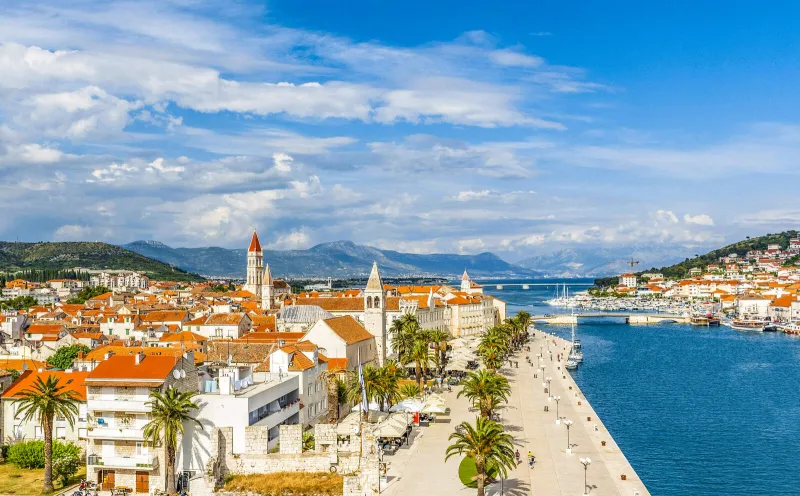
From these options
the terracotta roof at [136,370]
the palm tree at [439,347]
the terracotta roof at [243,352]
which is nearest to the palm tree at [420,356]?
the palm tree at [439,347]

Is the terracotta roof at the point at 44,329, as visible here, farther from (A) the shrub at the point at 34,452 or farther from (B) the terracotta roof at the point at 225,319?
(A) the shrub at the point at 34,452

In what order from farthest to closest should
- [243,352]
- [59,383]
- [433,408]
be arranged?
[243,352] < [433,408] < [59,383]

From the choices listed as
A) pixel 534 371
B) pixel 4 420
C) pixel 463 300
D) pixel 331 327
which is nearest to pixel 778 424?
pixel 534 371

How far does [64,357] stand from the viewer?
92.6 m

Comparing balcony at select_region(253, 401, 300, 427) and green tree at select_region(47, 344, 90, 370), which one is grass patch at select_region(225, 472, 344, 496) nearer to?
balcony at select_region(253, 401, 300, 427)

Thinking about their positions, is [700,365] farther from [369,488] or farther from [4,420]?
[4,420]

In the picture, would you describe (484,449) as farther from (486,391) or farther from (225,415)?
(486,391)

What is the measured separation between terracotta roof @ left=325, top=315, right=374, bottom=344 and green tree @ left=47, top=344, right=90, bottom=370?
32232 millimetres

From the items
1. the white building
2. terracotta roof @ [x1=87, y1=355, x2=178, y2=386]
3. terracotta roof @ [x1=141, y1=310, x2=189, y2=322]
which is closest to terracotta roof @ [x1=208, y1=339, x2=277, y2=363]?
the white building

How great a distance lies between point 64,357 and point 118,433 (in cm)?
5175

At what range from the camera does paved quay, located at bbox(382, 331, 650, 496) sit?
4731 centimetres

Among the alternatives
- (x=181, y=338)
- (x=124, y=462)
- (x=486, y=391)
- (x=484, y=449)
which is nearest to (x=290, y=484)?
(x=484, y=449)

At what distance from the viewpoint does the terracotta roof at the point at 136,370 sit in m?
46.6

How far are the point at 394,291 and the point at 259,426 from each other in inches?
4572
